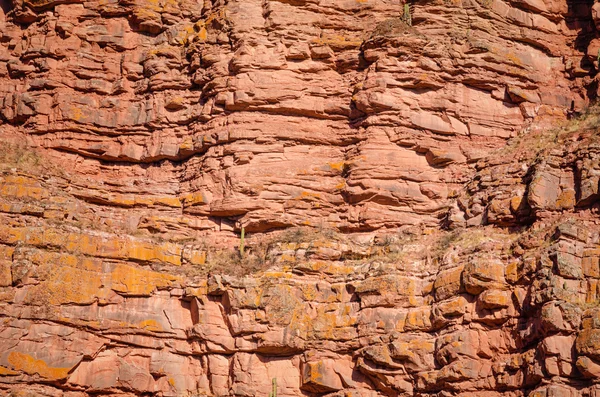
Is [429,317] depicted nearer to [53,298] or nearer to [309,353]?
[309,353]

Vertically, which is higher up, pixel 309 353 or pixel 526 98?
pixel 526 98

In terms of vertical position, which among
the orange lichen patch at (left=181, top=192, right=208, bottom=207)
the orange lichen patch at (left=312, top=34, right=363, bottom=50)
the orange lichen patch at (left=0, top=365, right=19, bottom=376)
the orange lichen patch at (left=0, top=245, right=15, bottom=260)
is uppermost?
the orange lichen patch at (left=312, top=34, right=363, bottom=50)

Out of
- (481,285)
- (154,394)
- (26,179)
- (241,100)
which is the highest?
(241,100)

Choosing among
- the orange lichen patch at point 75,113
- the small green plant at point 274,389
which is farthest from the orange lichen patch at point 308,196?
the orange lichen patch at point 75,113

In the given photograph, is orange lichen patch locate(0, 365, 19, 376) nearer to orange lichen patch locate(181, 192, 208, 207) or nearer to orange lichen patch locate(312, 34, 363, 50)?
orange lichen patch locate(181, 192, 208, 207)

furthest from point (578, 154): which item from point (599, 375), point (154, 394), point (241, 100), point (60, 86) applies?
point (60, 86)

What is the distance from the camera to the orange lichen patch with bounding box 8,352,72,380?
3903 centimetres

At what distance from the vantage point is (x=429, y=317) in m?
39.6

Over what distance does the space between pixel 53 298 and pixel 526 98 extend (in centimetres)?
1491

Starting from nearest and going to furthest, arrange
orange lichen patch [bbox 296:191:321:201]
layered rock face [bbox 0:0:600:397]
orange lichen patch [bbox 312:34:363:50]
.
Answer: layered rock face [bbox 0:0:600:397] < orange lichen patch [bbox 296:191:321:201] < orange lichen patch [bbox 312:34:363:50]

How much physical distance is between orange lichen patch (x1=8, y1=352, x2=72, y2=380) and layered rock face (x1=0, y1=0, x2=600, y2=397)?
59 millimetres

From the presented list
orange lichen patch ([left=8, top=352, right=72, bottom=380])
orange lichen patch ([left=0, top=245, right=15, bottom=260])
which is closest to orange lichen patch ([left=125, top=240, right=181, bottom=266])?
orange lichen patch ([left=0, top=245, right=15, bottom=260])

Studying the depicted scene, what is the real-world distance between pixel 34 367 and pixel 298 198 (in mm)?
9008

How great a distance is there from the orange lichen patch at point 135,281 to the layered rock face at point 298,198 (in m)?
0.06
